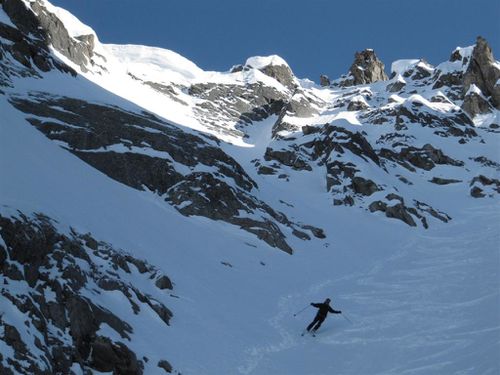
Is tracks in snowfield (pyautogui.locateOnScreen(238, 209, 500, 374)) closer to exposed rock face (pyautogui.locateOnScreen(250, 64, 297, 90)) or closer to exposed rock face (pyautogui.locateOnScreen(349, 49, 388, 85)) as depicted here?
exposed rock face (pyautogui.locateOnScreen(250, 64, 297, 90))

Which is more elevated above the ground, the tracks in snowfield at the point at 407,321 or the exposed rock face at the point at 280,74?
the exposed rock face at the point at 280,74

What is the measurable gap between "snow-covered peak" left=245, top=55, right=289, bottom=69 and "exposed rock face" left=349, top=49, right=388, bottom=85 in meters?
27.8

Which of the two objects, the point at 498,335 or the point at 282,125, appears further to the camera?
the point at 282,125

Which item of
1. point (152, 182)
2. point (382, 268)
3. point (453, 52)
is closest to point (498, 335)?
point (382, 268)

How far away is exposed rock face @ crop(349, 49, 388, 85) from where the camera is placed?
172 meters

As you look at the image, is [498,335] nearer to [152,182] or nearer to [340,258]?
[340,258]

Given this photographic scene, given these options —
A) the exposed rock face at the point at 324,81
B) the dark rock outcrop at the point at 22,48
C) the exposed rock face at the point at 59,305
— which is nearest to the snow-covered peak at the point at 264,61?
the exposed rock face at the point at 324,81

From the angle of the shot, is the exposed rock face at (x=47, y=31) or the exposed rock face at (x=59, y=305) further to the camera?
the exposed rock face at (x=47, y=31)

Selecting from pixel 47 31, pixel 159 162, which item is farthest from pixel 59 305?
Answer: pixel 47 31

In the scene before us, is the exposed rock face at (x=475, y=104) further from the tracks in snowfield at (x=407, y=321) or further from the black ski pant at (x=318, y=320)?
the black ski pant at (x=318, y=320)

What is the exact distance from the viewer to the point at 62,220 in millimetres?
23781

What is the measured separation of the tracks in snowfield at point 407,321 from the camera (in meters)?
17.4

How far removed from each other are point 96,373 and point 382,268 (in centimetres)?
2733

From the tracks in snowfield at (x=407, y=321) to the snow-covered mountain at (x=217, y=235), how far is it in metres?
0.12
